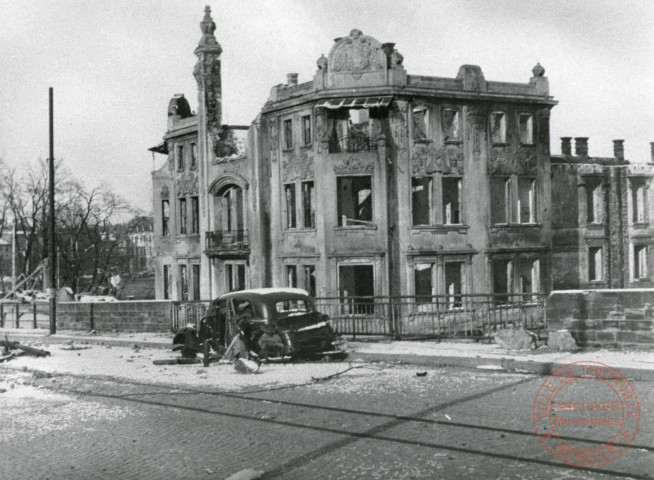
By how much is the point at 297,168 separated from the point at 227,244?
19.3 ft

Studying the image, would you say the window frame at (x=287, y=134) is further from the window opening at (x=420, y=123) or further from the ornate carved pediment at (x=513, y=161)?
the ornate carved pediment at (x=513, y=161)

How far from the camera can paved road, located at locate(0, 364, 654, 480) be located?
714cm

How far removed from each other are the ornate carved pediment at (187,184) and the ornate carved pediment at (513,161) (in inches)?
612

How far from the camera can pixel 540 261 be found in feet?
102

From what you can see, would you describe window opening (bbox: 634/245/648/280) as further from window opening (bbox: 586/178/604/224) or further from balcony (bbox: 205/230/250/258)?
balcony (bbox: 205/230/250/258)

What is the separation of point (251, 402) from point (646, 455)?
5.81m

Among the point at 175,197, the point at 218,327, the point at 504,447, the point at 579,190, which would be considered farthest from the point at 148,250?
the point at 504,447

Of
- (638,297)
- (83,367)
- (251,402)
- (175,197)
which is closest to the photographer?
(251,402)

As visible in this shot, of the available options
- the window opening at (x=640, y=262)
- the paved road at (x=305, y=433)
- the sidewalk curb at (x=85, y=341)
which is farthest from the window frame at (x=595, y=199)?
the paved road at (x=305, y=433)

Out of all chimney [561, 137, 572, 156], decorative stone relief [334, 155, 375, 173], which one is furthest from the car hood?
chimney [561, 137, 572, 156]

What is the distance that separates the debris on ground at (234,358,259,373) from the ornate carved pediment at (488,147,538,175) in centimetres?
1869

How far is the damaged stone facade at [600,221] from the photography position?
35.7m

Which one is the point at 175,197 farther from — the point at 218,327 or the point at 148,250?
the point at 148,250

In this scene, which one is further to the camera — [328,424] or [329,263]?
[329,263]
